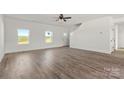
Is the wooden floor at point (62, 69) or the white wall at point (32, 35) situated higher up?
the white wall at point (32, 35)

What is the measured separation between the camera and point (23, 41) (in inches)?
322

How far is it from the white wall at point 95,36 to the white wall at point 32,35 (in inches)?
83.1

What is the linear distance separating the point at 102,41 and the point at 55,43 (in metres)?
5.30

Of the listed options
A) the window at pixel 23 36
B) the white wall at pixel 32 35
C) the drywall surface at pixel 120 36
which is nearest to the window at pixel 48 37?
the white wall at pixel 32 35

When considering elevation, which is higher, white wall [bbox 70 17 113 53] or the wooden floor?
white wall [bbox 70 17 113 53]

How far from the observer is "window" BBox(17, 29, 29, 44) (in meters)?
7.89

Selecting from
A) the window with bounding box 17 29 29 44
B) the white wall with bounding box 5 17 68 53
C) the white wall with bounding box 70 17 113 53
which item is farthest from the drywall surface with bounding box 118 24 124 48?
the window with bounding box 17 29 29 44

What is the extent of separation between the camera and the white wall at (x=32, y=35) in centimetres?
718

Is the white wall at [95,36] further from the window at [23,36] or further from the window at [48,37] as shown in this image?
the window at [23,36]

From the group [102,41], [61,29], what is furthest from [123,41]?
[61,29]

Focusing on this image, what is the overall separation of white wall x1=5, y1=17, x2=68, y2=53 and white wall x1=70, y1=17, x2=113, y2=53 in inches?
83.1

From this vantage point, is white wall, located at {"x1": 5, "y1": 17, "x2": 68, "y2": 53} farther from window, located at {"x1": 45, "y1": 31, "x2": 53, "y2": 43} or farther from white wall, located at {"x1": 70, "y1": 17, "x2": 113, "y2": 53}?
white wall, located at {"x1": 70, "y1": 17, "x2": 113, "y2": 53}
